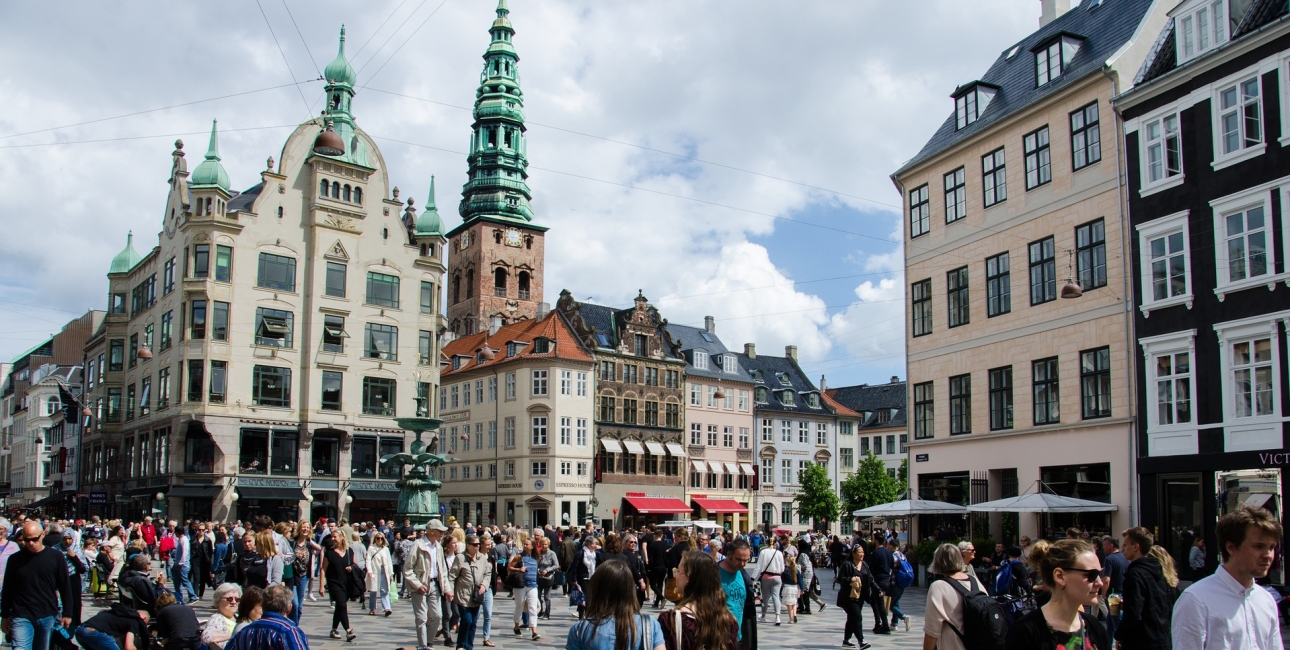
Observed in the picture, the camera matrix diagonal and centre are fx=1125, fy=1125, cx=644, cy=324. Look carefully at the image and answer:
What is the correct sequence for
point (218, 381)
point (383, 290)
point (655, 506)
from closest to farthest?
1. point (218, 381)
2. point (383, 290)
3. point (655, 506)

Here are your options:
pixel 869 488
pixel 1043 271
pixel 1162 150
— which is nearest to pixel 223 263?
pixel 1043 271

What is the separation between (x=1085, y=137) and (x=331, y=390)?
3476 cm

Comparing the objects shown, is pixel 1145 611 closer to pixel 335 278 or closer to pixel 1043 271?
pixel 1043 271

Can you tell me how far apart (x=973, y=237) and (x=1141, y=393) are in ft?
26.7

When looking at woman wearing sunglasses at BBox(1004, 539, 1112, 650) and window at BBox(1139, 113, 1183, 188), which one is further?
window at BBox(1139, 113, 1183, 188)

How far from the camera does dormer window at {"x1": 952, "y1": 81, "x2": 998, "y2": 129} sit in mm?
34000

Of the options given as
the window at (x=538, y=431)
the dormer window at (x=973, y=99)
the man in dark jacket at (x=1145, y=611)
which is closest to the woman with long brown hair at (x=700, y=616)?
the man in dark jacket at (x=1145, y=611)

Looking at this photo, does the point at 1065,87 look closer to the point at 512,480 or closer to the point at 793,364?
the point at 512,480

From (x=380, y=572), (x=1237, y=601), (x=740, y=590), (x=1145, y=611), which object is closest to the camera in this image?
(x=1237, y=601)

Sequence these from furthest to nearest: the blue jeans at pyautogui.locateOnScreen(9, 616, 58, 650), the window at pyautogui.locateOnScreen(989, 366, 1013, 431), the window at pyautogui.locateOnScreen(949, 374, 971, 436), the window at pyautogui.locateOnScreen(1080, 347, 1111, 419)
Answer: the window at pyautogui.locateOnScreen(949, 374, 971, 436)
the window at pyautogui.locateOnScreen(989, 366, 1013, 431)
the window at pyautogui.locateOnScreen(1080, 347, 1111, 419)
the blue jeans at pyautogui.locateOnScreen(9, 616, 58, 650)

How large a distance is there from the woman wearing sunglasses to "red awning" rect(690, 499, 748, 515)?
66.5 m

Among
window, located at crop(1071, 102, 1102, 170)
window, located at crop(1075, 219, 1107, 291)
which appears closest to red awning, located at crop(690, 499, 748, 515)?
window, located at crop(1075, 219, 1107, 291)

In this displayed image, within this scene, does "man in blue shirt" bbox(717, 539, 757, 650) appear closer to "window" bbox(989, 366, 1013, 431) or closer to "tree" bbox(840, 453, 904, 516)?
"window" bbox(989, 366, 1013, 431)

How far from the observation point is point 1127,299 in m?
27.3
